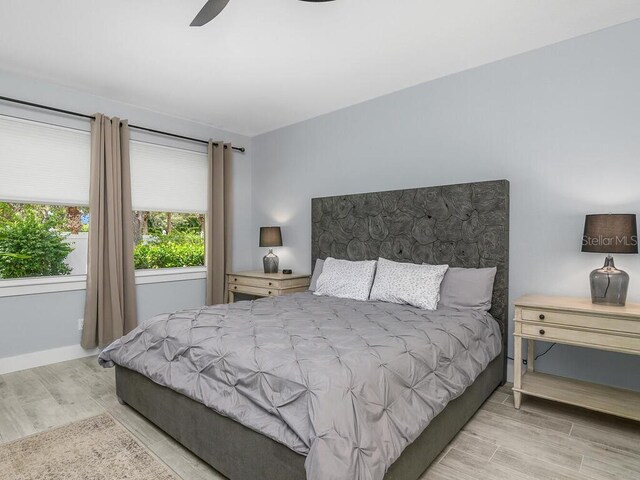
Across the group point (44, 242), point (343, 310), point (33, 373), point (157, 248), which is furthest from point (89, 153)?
point (343, 310)

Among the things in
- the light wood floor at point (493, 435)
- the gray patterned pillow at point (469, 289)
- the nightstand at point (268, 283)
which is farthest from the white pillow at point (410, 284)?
the nightstand at point (268, 283)

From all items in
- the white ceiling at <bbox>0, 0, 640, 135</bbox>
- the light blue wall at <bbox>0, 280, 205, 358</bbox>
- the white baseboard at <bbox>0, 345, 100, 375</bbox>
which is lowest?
the white baseboard at <bbox>0, 345, 100, 375</bbox>

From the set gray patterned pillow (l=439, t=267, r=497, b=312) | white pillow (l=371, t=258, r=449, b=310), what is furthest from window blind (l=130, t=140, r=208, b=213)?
gray patterned pillow (l=439, t=267, r=497, b=312)

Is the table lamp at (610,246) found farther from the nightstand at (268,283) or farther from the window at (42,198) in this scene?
the window at (42,198)

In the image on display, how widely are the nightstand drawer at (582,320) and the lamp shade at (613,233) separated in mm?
427

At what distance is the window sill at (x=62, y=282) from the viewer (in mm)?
3299

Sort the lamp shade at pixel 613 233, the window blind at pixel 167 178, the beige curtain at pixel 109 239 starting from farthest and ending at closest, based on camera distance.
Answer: the window blind at pixel 167 178 → the beige curtain at pixel 109 239 → the lamp shade at pixel 613 233

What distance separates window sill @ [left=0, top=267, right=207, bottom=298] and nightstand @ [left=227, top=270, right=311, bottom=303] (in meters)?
0.66

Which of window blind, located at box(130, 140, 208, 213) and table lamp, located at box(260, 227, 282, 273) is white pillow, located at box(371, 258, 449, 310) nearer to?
table lamp, located at box(260, 227, 282, 273)

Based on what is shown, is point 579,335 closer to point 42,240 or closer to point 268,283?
point 268,283

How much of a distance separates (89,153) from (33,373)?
2086 mm

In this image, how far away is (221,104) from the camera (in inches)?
159

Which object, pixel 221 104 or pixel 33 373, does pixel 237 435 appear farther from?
pixel 221 104

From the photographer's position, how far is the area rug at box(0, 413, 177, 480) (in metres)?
1.85
